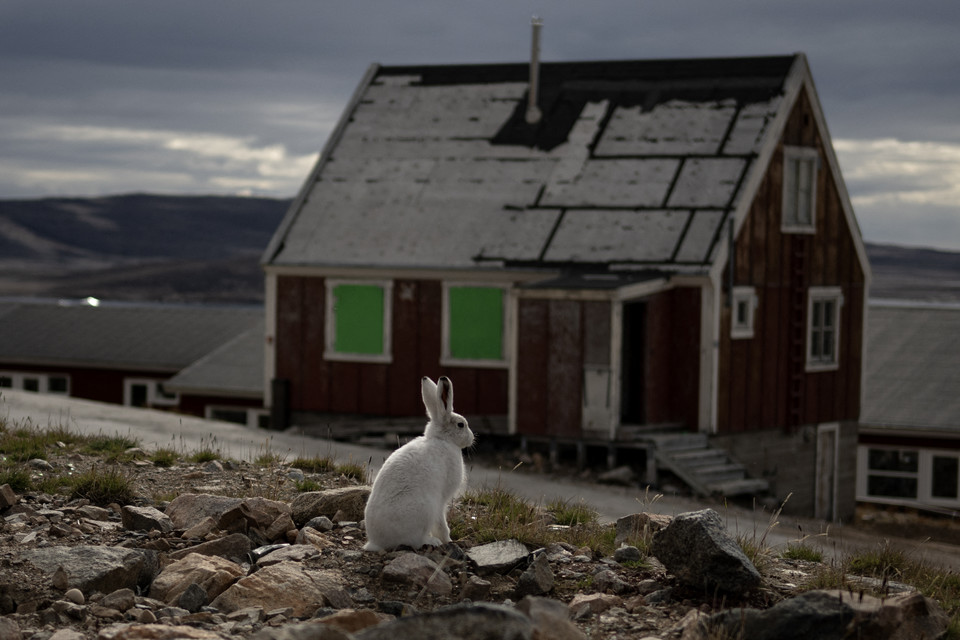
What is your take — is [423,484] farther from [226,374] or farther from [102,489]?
[226,374]

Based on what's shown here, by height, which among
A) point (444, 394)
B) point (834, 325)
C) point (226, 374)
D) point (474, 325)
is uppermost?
point (834, 325)

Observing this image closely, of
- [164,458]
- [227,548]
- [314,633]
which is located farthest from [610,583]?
[164,458]

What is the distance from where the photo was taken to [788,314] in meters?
24.4

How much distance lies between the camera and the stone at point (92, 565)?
7918mm

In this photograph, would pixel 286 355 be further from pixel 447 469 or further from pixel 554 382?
A: pixel 447 469

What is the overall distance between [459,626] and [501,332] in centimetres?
1705

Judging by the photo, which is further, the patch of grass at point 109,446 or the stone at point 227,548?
the patch of grass at point 109,446

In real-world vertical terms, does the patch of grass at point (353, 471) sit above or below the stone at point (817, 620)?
above

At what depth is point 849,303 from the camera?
26.3m

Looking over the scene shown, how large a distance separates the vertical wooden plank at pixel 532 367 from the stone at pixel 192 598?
1352 cm

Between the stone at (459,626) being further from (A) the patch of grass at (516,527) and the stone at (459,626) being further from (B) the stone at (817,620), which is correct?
(A) the patch of grass at (516,527)

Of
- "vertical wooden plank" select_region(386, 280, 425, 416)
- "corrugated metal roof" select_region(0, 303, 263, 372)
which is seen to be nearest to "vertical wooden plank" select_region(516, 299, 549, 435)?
"vertical wooden plank" select_region(386, 280, 425, 416)

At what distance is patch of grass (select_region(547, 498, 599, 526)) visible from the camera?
35.1 feet

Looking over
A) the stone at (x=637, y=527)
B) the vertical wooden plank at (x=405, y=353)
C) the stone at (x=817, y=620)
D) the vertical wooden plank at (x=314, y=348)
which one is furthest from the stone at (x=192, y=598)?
the vertical wooden plank at (x=314, y=348)
